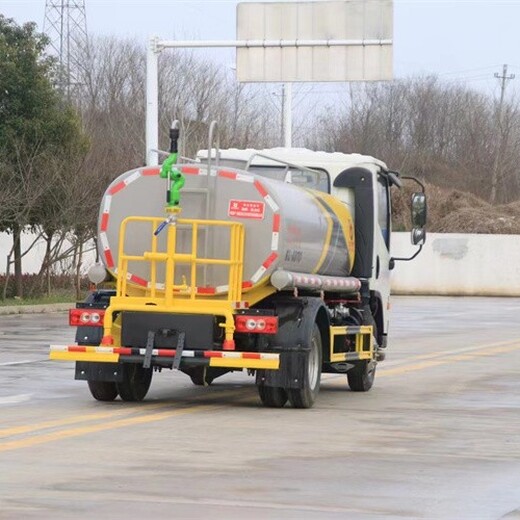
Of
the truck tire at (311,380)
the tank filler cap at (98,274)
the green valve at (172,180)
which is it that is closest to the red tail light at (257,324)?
the truck tire at (311,380)

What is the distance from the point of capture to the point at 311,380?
1576 centimetres

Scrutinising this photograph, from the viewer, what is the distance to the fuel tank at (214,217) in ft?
49.3

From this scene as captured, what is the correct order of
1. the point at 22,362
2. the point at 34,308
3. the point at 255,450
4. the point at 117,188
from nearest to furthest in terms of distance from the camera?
the point at 255,450 < the point at 117,188 < the point at 22,362 < the point at 34,308

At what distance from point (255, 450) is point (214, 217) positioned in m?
3.62

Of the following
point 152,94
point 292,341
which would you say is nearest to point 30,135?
point 152,94

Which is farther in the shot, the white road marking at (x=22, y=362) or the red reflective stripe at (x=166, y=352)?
the white road marking at (x=22, y=362)

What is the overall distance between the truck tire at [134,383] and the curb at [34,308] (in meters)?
20.7

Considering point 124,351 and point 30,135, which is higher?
point 30,135

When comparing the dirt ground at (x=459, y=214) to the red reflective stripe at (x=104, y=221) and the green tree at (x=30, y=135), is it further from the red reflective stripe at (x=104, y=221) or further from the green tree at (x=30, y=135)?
the red reflective stripe at (x=104, y=221)

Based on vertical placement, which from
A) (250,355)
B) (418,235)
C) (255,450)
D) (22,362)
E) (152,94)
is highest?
(152,94)

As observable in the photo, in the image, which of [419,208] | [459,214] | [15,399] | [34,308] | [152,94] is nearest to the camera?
[15,399]

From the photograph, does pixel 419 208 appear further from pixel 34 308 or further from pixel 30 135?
pixel 30 135

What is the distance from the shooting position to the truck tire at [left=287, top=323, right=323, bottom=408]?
A: 15.5 m

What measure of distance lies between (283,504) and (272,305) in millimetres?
6210
